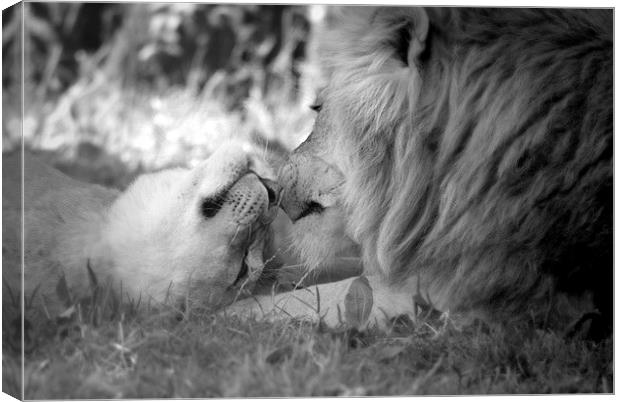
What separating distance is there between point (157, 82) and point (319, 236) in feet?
10.3

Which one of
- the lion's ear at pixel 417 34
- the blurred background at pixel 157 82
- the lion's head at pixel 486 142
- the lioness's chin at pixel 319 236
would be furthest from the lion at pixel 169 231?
the blurred background at pixel 157 82

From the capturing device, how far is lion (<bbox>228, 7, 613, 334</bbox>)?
2.69m

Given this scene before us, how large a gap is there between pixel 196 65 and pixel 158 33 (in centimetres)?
42

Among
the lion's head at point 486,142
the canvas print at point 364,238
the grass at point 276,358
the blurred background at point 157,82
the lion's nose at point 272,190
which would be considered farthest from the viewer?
the blurred background at point 157,82

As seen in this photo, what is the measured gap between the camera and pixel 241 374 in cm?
234

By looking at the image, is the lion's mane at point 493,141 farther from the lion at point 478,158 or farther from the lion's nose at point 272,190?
the lion's nose at point 272,190

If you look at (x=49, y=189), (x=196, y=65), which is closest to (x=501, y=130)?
(x=49, y=189)

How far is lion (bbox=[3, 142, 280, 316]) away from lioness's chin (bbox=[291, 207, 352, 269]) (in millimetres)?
110

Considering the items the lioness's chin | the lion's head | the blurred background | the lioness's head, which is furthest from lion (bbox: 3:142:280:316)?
the blurred background

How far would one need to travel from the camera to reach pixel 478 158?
8.98ft

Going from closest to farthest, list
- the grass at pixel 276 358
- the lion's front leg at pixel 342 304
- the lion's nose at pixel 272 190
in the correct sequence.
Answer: the grass at pixel 276 358
the lion's front leg at pixel 342 304
the lion's nose at pixel 272 190

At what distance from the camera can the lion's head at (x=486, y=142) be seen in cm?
268

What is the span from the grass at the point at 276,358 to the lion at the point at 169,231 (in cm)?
14

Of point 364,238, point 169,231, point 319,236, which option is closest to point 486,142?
point 364,238
